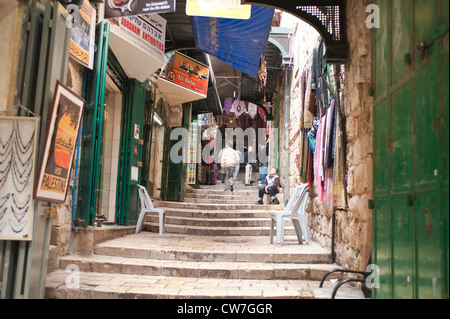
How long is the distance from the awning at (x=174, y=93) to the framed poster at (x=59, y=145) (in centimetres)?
612

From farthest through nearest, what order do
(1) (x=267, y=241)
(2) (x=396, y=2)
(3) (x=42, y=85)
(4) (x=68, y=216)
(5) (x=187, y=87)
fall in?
(5) (x=187, y=87)
(1) (x=267, y=241)
(4) (x=68, y=216)
(3) (x=42, y=85)
(2) (x=396, y=2)

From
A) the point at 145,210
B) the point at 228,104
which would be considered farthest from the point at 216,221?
the point at 228,104

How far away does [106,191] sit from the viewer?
805cm

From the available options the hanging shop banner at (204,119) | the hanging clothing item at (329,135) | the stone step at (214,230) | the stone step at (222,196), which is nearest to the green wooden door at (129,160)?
the stone step at (214,230)

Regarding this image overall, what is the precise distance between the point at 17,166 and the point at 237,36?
5754 millimetres

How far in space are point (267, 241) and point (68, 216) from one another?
3.36 metres

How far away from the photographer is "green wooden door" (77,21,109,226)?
5.68m

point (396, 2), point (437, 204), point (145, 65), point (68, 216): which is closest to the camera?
point (437, 204)

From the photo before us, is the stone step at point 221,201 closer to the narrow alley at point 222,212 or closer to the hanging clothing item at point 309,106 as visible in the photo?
the narrow alley at point 222,212

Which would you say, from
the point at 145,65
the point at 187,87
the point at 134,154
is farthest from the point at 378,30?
the point at 187,87

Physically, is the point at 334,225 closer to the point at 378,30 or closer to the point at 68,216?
the point at 378,30

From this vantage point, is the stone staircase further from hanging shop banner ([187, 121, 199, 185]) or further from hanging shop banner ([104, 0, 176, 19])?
hanging shop banner ([187, 121, 199, 185])
